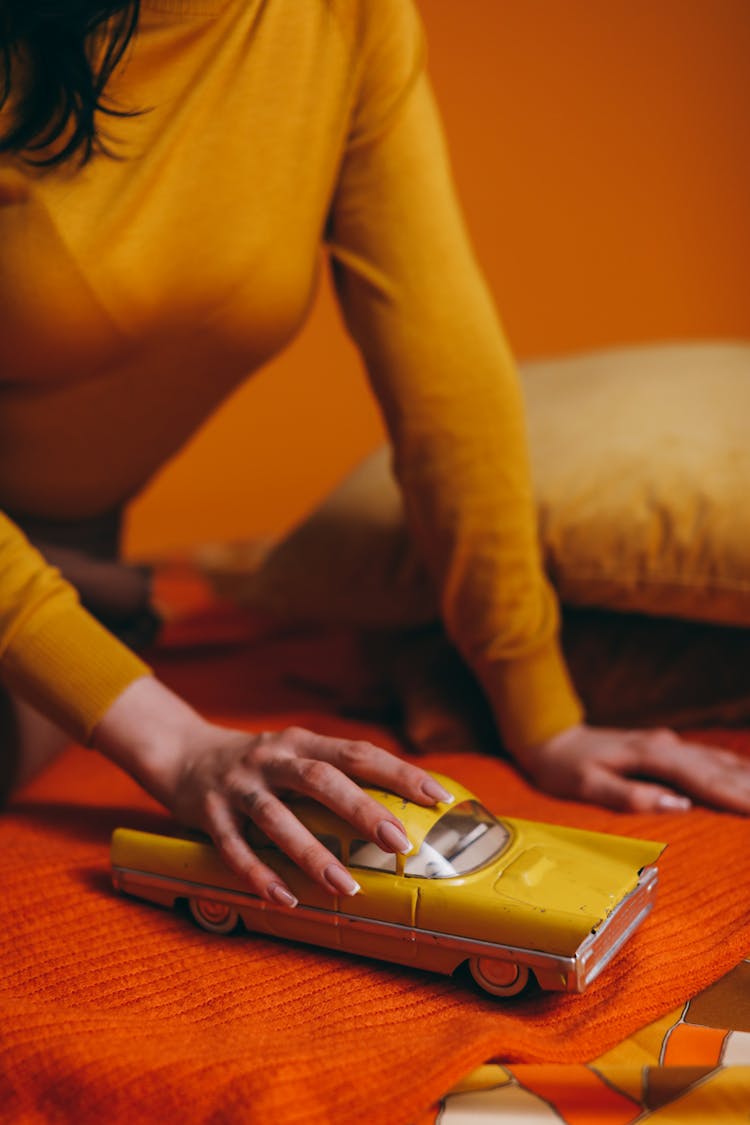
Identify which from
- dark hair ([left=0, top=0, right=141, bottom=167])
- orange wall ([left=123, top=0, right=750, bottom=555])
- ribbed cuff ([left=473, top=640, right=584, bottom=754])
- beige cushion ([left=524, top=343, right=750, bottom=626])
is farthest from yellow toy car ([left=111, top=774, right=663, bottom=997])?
orange wall ([left=123, top=0, right=750, bottom=555])

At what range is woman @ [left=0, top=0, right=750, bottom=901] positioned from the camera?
0.74 meters

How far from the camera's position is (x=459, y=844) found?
0.64 meters

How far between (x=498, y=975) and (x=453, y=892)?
52 mm

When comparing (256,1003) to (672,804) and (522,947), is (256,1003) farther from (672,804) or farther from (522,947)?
(672,804)

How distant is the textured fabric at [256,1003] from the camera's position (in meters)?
0.52

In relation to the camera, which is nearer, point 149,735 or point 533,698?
point 149,735

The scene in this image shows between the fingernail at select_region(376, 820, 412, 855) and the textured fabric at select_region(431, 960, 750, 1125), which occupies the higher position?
the fingernail at select_region(376, 820, 412, 855)

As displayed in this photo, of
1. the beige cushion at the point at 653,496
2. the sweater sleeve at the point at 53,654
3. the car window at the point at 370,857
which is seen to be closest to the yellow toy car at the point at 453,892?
the car window at the point at 370,857

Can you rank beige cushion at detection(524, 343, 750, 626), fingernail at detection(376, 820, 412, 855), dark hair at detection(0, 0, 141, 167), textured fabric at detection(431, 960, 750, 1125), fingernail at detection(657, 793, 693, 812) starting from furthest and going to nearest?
beige cushion at detection(524, 343, 750, 626) → fingernail at detection(657, 793, 693, 812) → dark hair at detection(0, 0, 141, 167) → fingernail at detection(376, 820, 412, 855) → textured fabric at detection(431, 960, 750, 1125)

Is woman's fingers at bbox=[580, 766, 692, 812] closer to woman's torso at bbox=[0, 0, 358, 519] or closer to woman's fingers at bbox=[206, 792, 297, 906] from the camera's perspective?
woman's fingers at bbox=[206, 792, 297, 906]

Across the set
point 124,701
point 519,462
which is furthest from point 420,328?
point 124,701

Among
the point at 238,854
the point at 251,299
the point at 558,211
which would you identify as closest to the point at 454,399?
the point at 251,299

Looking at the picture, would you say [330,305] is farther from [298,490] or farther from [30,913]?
[30,913]

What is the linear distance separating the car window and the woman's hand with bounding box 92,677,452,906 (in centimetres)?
1
